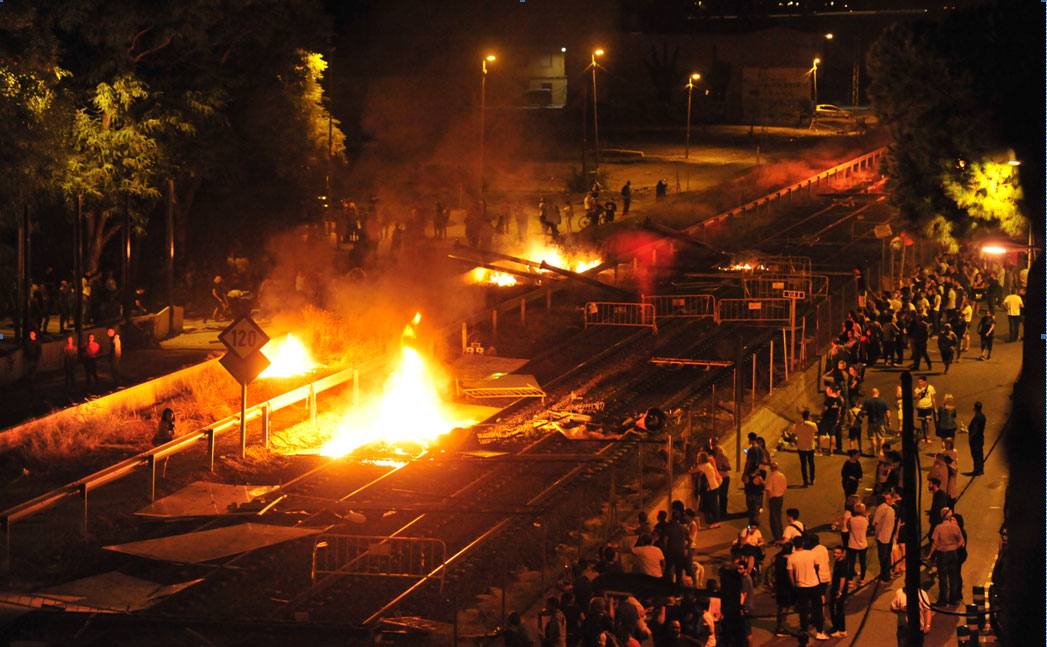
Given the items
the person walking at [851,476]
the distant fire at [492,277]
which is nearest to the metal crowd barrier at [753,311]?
the distant fire at [492,277]

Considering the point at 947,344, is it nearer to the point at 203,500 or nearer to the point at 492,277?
the point at 492,277

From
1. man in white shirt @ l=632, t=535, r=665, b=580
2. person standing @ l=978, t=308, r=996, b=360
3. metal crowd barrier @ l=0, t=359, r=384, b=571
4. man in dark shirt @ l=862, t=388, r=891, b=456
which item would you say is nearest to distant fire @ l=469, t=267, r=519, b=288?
metal crowd barrier @ l=0, t=359, r=384, b=571

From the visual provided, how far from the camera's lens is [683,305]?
124ft

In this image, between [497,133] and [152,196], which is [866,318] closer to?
[152,196]

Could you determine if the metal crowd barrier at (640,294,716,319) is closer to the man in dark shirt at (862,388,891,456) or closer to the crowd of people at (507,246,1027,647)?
the crowd of people at (507,246,1027,647)

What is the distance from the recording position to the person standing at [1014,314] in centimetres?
3431

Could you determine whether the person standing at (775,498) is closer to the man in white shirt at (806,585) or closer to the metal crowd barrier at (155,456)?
the man in white shirt at (806,585)

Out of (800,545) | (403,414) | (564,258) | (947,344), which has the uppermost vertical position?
(564,258)

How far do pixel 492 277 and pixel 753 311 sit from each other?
7.45 m

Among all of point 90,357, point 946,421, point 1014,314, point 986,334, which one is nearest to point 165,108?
point 90,357

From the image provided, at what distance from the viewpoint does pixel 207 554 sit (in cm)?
1872

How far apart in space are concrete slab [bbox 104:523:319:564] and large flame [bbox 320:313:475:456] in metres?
5.47

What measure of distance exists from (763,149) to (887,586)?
193ft

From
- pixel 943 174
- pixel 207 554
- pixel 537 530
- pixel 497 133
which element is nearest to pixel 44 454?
pixel 207 554
